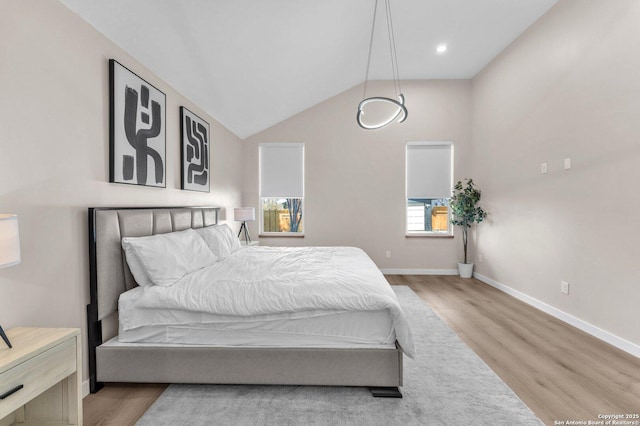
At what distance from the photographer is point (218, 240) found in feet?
10.2

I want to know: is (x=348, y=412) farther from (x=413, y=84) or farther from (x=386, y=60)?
(x=413, y=84)

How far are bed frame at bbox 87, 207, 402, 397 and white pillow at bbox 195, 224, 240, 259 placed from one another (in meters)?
1.13

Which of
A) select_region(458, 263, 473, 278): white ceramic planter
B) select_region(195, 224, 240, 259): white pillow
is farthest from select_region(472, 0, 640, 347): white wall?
→ select_region(195, 224, 240, 259): white pillow

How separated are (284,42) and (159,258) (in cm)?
249

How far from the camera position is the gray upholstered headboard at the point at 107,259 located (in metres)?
1.86

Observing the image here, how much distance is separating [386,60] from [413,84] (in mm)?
924

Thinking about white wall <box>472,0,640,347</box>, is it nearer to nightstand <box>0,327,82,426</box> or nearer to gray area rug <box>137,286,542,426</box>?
gray area rug <box>137,286,542,426</box>

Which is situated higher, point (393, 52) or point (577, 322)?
point (393, 52)

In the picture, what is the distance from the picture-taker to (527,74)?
3.68 metres

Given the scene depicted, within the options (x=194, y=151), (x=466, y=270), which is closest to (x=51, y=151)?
(x=194, y=151)

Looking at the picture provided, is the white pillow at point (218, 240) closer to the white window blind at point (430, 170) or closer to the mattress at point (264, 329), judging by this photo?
the mattress at point (264, 329)

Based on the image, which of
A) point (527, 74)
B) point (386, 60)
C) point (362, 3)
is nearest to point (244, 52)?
point (362, 3)

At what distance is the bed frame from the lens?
1809mm

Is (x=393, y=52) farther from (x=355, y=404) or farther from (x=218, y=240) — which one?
(x=355, y=404)
